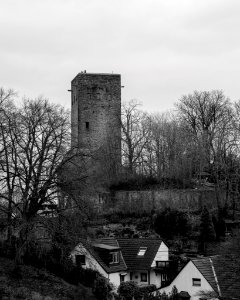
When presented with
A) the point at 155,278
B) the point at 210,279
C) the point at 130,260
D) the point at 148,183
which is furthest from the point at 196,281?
the point at 148,183

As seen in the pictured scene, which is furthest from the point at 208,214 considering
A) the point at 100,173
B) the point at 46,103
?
the point at 46,103

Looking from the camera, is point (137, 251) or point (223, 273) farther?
point (137, 251)

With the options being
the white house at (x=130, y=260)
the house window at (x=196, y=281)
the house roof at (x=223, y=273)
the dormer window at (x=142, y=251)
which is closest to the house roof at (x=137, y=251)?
the white house at (x=130, y=260)

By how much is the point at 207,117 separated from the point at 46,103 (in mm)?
37191

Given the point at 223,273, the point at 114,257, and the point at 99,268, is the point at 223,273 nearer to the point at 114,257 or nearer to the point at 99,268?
the point at 99,268

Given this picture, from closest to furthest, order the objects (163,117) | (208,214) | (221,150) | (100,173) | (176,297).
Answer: (176,297) < (208,214) < (100,173) < (221,150) < (163,117)

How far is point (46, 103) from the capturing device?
99.4 ft

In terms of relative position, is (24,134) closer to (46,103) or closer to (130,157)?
(46,103)

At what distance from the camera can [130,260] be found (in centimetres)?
3956

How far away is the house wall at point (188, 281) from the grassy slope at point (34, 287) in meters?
4.83

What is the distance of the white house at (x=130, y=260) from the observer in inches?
1452

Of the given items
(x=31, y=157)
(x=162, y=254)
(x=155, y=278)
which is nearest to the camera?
(x=31, y=157)

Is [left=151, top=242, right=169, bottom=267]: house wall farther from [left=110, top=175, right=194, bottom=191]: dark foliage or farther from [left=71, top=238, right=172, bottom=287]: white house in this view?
[left=110, top=175, right=194, bottom=191]: dark foliage

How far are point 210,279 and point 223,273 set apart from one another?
0.75 m
